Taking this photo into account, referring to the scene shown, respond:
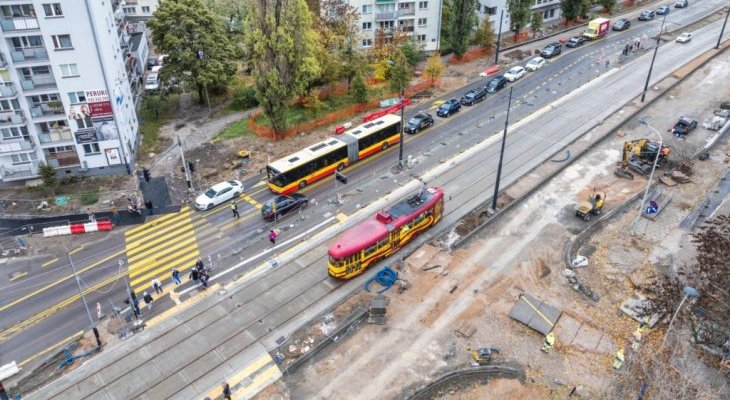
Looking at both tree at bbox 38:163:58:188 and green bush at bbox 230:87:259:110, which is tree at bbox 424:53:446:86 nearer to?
green bush at bbox 230:87:259:110

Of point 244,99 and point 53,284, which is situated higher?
point 244,99

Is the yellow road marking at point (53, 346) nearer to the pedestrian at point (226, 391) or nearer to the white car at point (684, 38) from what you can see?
the pedestrian at point (226, 391)

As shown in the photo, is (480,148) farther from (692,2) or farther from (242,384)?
(692,2)

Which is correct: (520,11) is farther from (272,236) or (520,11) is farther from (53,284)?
(53,284)

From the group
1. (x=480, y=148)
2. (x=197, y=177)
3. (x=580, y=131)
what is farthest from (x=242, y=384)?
(x=580, y=131)

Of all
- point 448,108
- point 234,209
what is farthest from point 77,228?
point 448,108

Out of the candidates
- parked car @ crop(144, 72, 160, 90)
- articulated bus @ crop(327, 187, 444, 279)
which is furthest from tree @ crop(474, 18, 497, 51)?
parked car @ crop(144, 72, 160, 90)
